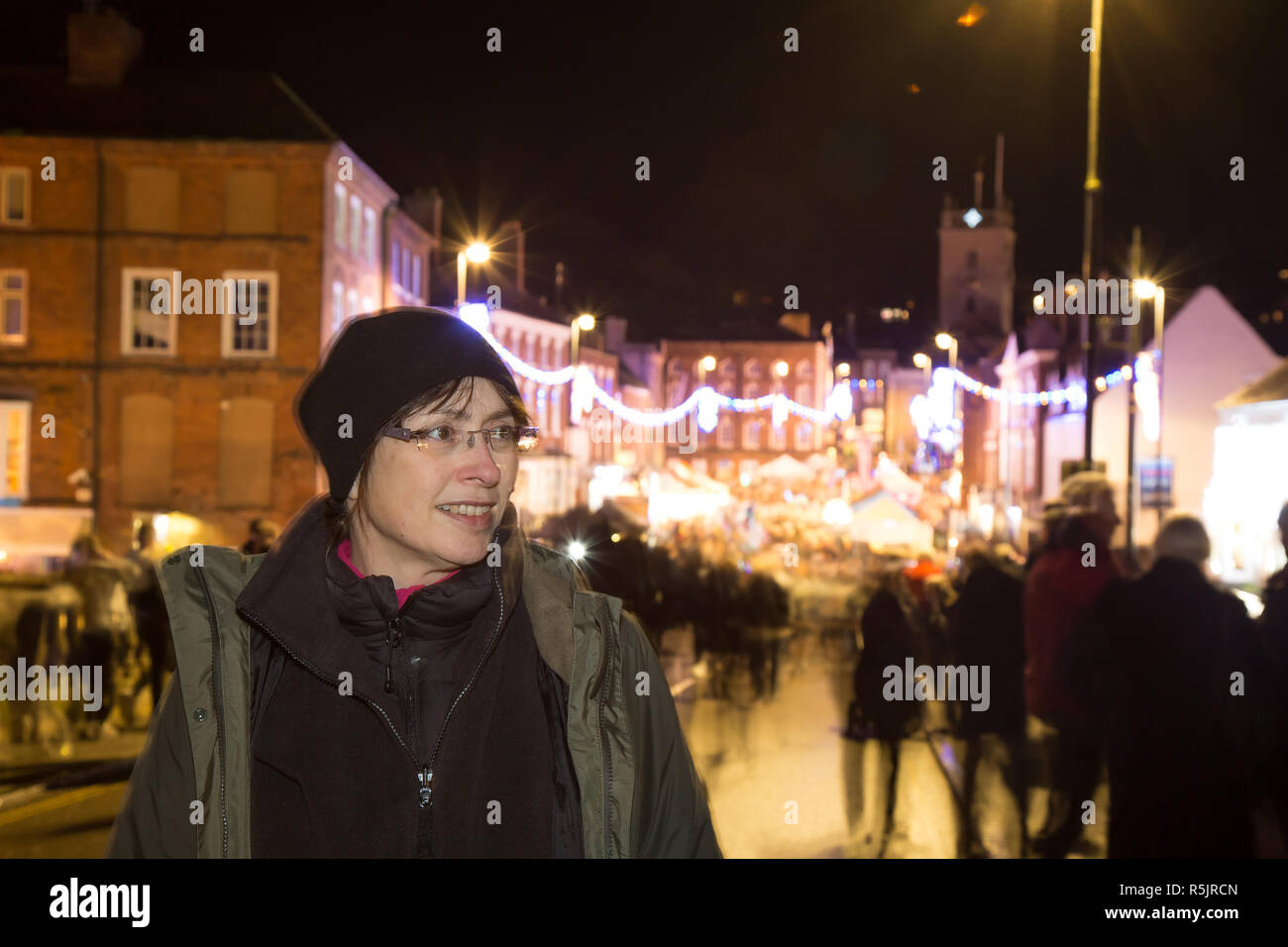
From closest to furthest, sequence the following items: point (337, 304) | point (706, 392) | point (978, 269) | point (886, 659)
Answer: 1. point (886, 659)
2. point (337, 304)
3. point (706, 392)
4. point (978, 269)

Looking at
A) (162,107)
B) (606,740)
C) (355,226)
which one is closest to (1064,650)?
(606,740)

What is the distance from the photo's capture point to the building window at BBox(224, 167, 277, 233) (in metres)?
34.0

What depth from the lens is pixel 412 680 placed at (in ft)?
9.23

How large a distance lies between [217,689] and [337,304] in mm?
33864

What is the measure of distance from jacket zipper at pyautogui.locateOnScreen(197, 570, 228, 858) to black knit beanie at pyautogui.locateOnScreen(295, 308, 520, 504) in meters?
0.36

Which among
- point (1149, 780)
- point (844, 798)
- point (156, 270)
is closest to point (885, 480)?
point (156, 270)

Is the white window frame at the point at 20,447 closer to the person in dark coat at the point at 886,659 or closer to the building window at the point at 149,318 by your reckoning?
the building window at the point at 149,318

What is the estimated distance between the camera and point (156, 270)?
33.8 meters

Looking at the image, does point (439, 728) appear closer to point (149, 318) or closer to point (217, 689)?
point (217, 689)

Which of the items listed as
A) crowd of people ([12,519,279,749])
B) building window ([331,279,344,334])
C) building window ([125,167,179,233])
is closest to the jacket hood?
crowd of people ([12,519,279,749])

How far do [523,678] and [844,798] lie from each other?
8082mm

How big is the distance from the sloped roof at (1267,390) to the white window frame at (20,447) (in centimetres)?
2900

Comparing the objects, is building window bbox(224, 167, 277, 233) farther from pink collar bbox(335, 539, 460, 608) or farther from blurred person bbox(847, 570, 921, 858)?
pink collar bbox(335, 539, 460, 608)
